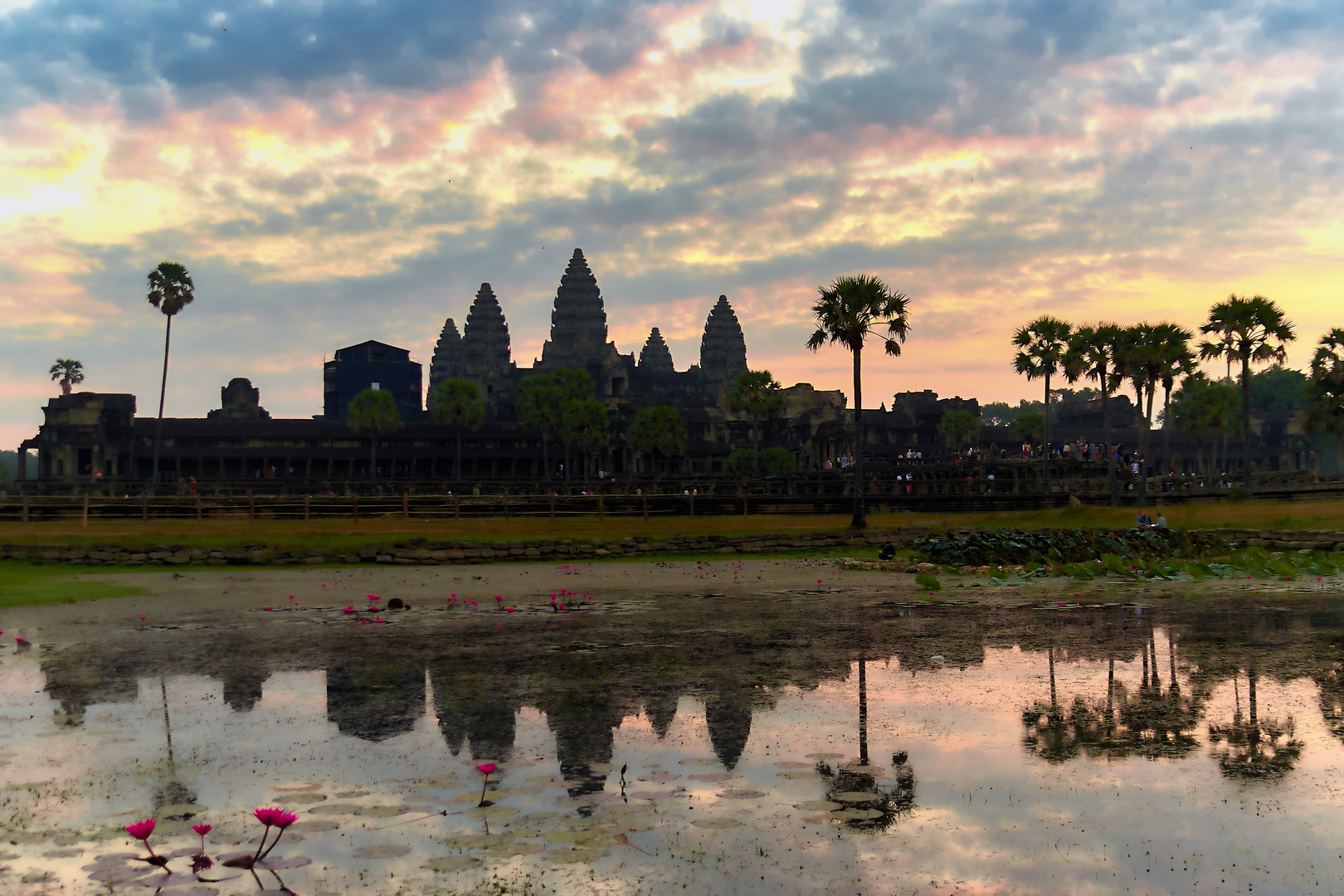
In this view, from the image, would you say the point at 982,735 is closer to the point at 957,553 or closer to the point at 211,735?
the point at 211,735

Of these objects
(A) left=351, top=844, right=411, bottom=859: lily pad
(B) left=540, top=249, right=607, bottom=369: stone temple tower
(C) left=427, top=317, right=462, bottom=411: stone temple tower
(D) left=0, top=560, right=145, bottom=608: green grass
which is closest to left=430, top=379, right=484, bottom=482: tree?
(B) left=540, top=249, right=607, bottom=369: stone temple tower

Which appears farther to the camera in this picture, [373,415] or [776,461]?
[776,461]

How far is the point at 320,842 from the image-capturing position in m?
6.27

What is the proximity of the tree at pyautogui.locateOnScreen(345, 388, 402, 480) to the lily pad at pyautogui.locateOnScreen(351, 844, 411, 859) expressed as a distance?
91.6 metres

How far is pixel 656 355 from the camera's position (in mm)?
172500

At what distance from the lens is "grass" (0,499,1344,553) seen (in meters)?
30.1

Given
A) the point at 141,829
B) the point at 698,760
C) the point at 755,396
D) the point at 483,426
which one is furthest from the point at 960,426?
the point at 141,829

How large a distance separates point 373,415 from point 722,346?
83.0 m

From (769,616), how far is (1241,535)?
21211mm

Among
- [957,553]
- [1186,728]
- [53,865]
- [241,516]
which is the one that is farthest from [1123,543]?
[241,516]

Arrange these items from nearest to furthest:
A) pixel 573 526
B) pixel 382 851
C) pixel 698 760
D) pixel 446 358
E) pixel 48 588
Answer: pixel 382 851 < pixel 698 760 < pixel 48 588 < pixel 573 526 < pixel 446 358

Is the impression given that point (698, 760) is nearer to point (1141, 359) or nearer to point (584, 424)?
point (1141, 359)

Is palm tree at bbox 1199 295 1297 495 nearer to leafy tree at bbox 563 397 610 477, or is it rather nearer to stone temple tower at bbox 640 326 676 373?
leafy tree at bbox 563 397 610 477

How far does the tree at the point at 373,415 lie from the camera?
94.8 metres
